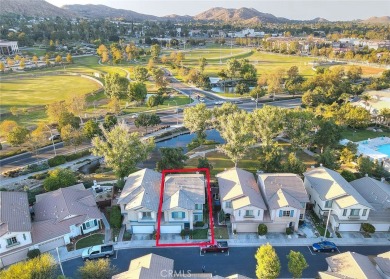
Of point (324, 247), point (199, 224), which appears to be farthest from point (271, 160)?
point (199, 224)

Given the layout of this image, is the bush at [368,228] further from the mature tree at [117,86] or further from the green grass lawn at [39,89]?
the green grass lawn at [39,89]

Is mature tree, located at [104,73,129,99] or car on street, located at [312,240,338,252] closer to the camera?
car on street, located at [312,240,338,252]

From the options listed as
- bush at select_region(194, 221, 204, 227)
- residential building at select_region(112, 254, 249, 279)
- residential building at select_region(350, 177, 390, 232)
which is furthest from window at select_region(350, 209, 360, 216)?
bush at select_region(194, 221, 204, 227)

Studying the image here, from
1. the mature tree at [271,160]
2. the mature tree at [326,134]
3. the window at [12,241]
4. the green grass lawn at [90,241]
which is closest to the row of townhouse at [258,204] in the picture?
the green grass lawn at [90,241]

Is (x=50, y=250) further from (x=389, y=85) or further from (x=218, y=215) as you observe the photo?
(x=389, y=85)

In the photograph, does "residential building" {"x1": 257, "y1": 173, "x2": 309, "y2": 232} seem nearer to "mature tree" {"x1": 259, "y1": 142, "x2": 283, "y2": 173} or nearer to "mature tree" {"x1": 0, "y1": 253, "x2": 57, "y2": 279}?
"mature tree" {"x1": 259, "y1": 142, "x2": 283, "y2": 173}

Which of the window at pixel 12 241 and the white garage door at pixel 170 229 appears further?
the white garage door at pixel 170 229

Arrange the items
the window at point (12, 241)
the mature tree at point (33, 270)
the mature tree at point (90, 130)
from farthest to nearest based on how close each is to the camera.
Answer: the mature tree at point (90, 130)
the window at point (12, 241)
the mature tree at point (33, 270)
